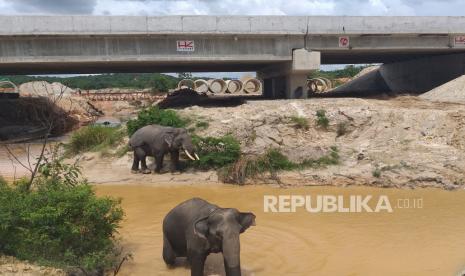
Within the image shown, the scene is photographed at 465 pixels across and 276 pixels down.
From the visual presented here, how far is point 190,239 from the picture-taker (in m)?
6.52

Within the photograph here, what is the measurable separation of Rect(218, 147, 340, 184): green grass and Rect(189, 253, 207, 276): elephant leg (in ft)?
26.8

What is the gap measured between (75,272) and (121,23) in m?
16.6

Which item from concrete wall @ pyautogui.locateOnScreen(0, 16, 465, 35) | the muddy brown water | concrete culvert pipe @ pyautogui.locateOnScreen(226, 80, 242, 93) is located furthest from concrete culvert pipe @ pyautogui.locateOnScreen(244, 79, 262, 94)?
the muddy brown water

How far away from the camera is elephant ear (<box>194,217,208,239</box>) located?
20.5 feet

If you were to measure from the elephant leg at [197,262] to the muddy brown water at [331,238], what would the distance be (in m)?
0.97

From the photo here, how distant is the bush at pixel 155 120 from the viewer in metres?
17.3

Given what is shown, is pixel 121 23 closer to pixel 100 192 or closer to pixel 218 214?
pixel 100 192

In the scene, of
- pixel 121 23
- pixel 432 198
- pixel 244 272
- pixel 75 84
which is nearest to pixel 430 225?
pixel 432 198

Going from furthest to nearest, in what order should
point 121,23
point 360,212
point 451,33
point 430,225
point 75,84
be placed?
point 75,84, point 451,33, point 121,23, point 360,212, point 430,225

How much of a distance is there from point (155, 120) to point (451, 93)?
15267 millimetres

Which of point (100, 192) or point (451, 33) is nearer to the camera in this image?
point (100, 192)

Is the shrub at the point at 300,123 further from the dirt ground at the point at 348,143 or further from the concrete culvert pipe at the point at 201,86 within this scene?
the concrete culvert pipe at the point at 201,86

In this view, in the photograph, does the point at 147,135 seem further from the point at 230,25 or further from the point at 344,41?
the point at 344,41

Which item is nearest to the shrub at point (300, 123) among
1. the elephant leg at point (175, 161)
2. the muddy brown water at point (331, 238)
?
the muddy brown water at point (331, 238)
